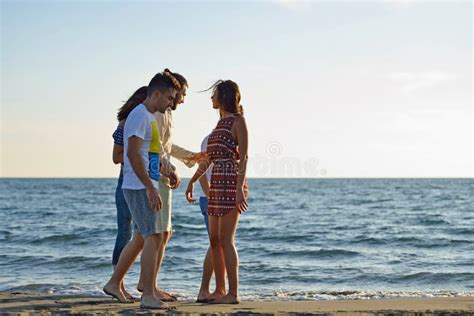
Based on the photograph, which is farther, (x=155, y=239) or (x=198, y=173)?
(x=198, y=173)

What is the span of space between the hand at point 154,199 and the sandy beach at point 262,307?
0.74m

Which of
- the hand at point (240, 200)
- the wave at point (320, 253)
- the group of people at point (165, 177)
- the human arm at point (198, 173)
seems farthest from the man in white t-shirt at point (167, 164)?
the wave at point (320, 253)

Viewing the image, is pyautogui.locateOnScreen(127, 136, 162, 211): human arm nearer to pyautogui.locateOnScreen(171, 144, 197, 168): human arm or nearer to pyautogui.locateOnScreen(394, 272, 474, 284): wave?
pyautogui.locateOnScreen(171, 144, 197, 168): human arm

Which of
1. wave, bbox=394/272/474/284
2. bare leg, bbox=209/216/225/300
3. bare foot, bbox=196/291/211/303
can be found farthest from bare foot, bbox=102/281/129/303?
wave, bbox=394/272/474/284

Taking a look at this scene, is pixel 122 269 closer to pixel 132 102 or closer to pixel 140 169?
pixel 140 169

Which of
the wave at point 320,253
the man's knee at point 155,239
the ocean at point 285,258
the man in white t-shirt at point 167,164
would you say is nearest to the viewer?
the man's knee at point 155,239

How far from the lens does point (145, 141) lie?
16.9 ft

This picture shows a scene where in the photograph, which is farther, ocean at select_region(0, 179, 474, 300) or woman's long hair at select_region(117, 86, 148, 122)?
ocean at select_region(0, 179, 474, 300)

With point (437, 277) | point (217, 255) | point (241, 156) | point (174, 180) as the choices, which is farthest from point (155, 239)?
point (437, 277)

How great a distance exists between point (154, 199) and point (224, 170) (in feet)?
2.44

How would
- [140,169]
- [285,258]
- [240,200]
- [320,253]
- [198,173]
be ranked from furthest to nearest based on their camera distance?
[320,253] < [285,258] < [198,173] < [240,200] < [140,169]

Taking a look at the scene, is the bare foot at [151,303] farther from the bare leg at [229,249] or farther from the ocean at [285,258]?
the ocean at [285,258]

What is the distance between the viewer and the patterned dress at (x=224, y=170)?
5.52m

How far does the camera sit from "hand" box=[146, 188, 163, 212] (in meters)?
5.03
